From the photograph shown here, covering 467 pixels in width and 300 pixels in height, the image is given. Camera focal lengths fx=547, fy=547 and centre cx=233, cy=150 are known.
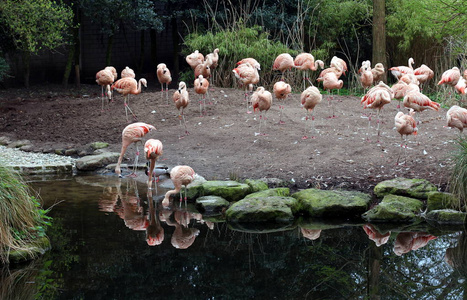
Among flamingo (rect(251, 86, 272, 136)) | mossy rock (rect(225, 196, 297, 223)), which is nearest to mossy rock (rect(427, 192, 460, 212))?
mossy rock (rect(225, 196, 297, 223))

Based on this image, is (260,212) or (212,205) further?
(212,205)

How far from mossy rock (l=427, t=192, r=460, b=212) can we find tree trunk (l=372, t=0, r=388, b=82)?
23.3 ft

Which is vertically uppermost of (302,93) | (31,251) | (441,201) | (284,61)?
(284,61)

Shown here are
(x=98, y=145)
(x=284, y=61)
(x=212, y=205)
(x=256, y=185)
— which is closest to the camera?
(x=212, y=205)

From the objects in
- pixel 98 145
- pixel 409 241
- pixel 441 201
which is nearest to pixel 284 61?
pixel 98 145

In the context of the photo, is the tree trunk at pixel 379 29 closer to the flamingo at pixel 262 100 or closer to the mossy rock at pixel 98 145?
the flamingo at pixel 262 100

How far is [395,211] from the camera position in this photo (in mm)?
5781

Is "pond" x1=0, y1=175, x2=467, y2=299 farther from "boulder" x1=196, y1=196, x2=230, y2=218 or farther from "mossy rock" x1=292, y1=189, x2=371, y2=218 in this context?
"mossy rock" x1=292, y1=189, x2=371, y2=218

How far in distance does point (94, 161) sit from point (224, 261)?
4.18m

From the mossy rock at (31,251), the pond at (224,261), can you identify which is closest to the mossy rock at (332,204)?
the pond at (224,261)

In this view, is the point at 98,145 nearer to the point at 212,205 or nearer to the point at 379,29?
the point at 212,205

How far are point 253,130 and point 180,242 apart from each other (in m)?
4.28

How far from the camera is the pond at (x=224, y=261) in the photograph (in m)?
4.02

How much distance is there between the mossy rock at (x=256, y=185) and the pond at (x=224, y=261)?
815mm
